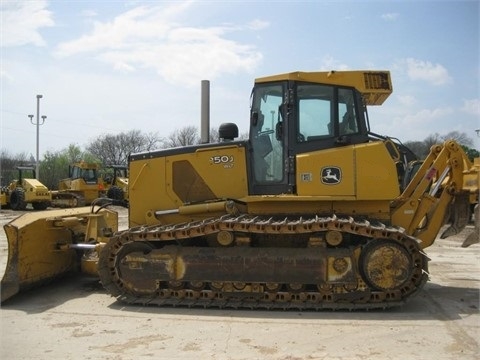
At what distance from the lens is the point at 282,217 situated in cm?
687

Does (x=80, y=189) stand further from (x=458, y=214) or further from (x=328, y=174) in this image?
(x=458, y=214)

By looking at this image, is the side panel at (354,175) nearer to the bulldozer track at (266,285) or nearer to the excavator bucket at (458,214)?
the bulldozer track at (266,285)

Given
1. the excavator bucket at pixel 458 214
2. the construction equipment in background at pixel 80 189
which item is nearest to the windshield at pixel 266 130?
the excavator bucket at pixel 458 214

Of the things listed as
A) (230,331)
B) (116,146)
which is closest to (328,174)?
(230,331)

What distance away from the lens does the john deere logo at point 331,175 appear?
6.73 metres

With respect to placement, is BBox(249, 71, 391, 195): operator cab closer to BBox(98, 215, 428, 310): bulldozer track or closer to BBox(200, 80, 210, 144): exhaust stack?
BBox(98, 215, 428, 310): bulldozer track

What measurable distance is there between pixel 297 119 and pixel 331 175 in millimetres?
971

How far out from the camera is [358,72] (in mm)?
7219

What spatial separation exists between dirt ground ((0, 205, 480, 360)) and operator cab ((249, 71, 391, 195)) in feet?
6.60

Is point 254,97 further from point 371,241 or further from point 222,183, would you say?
point 371,241

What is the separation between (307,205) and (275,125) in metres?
1.27

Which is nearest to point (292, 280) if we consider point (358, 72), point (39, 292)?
point (358, 72)

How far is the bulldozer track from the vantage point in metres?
6.30

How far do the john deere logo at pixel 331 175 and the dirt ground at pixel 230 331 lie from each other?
173 cm
